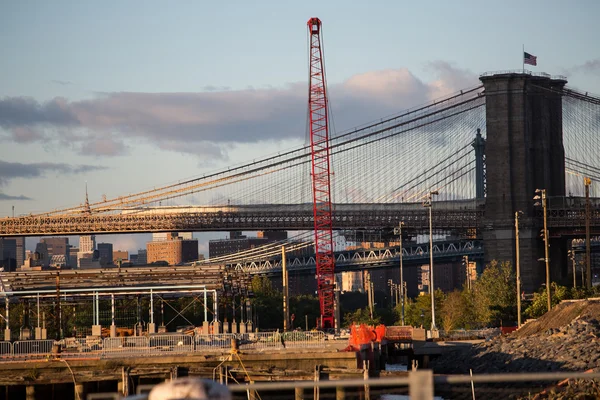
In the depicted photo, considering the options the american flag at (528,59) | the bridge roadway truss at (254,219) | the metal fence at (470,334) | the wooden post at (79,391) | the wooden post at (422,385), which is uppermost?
the american flag at (528,59)

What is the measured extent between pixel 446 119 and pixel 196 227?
106 feet

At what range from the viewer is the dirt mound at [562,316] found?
7394cm

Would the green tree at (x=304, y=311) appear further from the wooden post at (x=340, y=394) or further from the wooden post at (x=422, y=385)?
the wooden post at (x=422, y=385)

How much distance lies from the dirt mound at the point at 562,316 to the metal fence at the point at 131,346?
25.1 metres

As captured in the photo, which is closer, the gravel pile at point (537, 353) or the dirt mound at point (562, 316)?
the gravel pile at point (537, 353)

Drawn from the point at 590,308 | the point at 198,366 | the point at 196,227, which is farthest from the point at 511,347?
the point at 196,227

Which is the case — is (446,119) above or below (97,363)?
above

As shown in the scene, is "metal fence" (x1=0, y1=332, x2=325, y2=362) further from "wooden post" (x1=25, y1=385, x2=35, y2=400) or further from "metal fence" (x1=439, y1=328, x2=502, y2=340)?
"metal fence" (x1=439, y1=328, x2=502, y2=340)

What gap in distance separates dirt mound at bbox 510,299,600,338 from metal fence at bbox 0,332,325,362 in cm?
2507

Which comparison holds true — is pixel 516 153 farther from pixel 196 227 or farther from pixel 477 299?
pixel 196 227

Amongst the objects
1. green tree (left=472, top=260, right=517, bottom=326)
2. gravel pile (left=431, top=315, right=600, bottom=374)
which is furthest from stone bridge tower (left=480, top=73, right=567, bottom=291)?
gravel pile (left=431, top=315, right=600, bottom=374)

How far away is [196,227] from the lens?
13475 centimetres

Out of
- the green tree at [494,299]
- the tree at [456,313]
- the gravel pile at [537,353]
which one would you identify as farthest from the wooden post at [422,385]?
the tree at [456,313]

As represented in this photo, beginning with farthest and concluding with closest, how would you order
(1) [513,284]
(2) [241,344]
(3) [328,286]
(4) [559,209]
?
1. (4) [559,209]
2. (1) [513,284]
3. (3) [328,286]
4. (2) [241,344]
